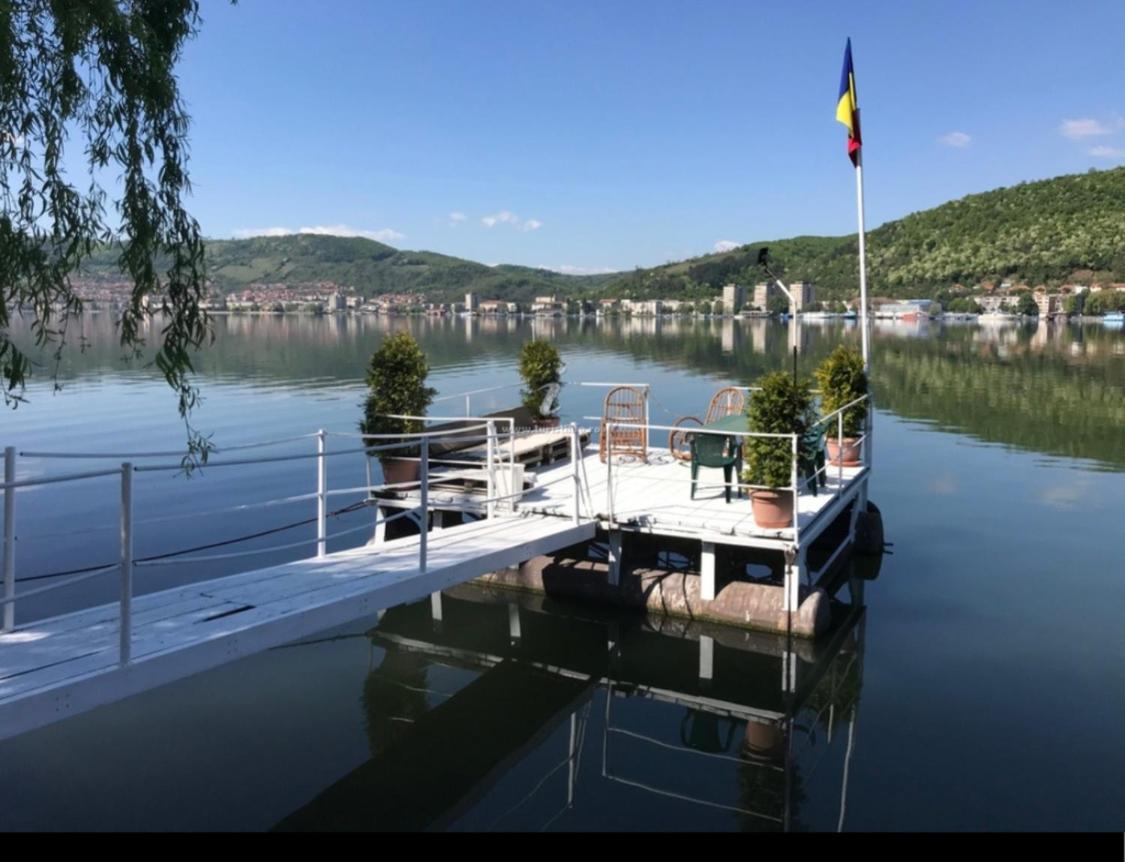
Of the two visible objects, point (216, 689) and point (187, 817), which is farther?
point (216, 689)

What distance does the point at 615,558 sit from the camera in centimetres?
972

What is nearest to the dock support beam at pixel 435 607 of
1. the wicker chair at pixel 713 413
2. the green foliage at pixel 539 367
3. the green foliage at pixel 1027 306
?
the wicker chair at pixel 713 413

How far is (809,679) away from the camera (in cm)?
815

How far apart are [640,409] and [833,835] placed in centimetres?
895

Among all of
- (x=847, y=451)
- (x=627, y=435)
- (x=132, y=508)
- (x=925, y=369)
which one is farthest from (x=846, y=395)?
(x=925, y=369)

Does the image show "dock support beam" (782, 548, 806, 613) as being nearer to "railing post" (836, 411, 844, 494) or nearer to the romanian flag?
"railing post" (836, 411, 844, 494)

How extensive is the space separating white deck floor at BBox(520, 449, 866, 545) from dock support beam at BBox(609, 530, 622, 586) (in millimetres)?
260

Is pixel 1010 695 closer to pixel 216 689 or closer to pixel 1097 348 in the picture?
pixel 216 689

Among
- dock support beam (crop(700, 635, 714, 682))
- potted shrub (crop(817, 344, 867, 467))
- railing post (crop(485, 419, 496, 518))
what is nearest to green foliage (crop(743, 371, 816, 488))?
dock support beam (crop(700, 635, 714, 682))

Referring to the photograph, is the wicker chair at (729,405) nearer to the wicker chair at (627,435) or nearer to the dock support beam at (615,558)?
the wicker chair at (627,435)

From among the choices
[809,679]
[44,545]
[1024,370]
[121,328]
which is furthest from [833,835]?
[1024,370]

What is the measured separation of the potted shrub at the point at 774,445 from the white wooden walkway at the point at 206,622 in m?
2.42

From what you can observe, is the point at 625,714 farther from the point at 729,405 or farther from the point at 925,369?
the point at 925,369

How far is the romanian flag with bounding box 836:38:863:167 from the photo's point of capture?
13281 mm
